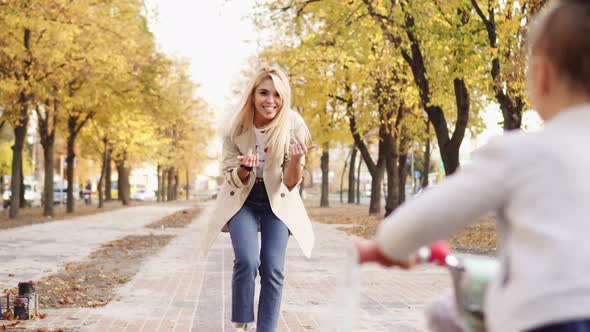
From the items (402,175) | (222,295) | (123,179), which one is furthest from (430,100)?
(123,179)

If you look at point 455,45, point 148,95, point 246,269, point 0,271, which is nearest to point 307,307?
point 246,269

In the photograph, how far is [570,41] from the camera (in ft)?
5.99

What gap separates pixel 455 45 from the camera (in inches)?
700

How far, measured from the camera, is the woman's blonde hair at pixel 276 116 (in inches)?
216

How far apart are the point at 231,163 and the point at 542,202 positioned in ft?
12.6

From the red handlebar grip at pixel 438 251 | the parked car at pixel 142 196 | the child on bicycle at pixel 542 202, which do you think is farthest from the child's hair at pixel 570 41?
the parked car at pixel 142 196

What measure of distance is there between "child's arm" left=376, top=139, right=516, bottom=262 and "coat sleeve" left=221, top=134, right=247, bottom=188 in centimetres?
346

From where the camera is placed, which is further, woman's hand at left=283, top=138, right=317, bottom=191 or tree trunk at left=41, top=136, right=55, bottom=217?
tree trunk at left=41, top=136, right=55, bottom=217

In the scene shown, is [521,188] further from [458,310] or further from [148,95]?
[148,95]

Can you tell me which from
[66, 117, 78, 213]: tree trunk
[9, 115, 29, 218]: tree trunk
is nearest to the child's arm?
[9, 115, 29, 218]: tree trunk

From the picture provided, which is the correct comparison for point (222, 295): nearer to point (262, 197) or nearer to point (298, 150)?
point (262, 197)

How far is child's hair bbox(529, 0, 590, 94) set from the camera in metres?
1.82

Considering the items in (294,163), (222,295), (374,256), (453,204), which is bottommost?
(222,295)

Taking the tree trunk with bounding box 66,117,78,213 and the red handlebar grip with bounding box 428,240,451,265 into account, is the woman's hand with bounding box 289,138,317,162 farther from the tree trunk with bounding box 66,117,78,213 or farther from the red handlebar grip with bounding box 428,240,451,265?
the tree trunk with bounding box 66,117,78,213
